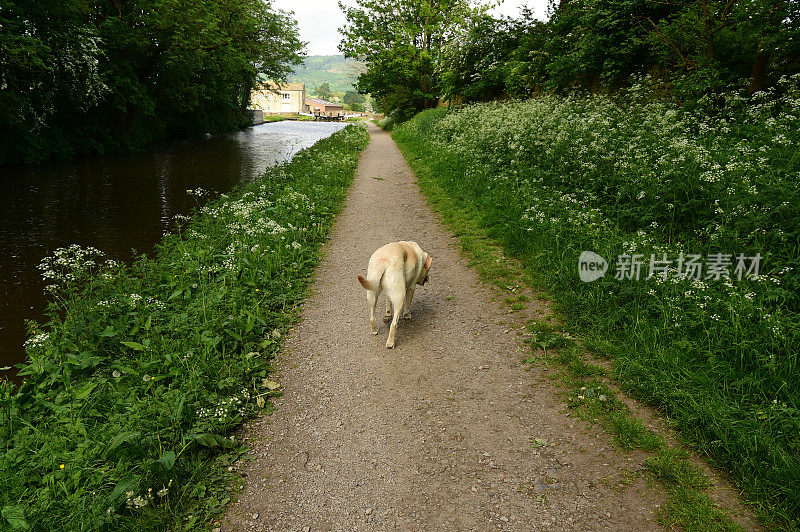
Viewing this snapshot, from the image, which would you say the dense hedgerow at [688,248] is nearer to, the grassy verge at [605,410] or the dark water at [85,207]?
the grassy verge at [605,410]

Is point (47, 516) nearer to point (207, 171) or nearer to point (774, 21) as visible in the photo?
point (774, 21)

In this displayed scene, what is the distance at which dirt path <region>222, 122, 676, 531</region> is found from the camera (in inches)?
111

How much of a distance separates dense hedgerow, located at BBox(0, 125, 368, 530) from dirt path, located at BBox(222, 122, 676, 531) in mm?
344

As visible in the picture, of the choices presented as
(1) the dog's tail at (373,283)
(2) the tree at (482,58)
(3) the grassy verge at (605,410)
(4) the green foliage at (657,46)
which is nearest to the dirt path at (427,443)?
(3) the grassy verge at (605,410)

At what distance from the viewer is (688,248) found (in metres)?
5.41

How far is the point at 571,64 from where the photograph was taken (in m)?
13.4

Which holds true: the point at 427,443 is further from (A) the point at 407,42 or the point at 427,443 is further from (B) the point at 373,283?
(A) the point at 407,42

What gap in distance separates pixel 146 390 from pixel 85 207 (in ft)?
35.2

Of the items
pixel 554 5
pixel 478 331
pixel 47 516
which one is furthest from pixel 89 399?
pixel 554 5

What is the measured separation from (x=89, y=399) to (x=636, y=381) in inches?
190

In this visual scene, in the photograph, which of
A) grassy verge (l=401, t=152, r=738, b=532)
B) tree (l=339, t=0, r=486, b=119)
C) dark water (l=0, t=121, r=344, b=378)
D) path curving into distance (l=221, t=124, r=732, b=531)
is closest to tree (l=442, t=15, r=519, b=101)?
tree (l=339, t=0, r=486, b=119)

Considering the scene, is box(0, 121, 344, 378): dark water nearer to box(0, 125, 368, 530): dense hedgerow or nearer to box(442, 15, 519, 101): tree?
box(0, 125, 368, 530): dense hedgerow

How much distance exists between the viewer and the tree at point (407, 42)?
31938mm

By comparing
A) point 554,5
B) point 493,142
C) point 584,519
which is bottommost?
point 584,519
